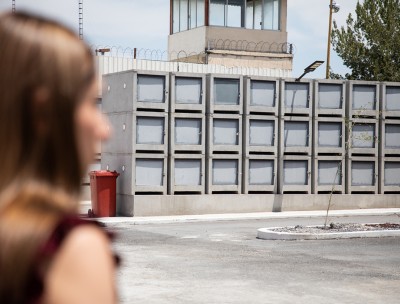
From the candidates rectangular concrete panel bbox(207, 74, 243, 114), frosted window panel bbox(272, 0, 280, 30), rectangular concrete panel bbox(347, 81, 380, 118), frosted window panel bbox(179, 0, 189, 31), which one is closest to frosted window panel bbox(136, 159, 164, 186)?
rectangular concrete panel bbox(207, 74, 243, 114)

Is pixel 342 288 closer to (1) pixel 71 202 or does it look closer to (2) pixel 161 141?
(1) pixel 71 202

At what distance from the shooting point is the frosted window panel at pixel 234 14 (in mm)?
47906

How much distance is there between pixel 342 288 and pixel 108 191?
1145 centimetres

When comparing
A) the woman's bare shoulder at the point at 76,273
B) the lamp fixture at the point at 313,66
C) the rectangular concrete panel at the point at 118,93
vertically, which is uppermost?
the lamp fixture at the point at 313,66

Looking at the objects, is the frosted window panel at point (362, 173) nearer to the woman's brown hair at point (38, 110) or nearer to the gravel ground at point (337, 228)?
the gravel ground at point (337, 228)

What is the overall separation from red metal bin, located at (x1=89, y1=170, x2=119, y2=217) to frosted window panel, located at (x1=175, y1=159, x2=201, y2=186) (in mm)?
1711

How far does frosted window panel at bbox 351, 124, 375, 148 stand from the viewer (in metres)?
24.6

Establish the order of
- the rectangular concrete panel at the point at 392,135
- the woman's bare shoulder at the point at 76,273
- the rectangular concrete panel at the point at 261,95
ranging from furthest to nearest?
1. the rectangular concrete panel at the point at 392,135
2. the rectangular concrete panel at the point at 261,95
3. the woman's bare shoulder at the point at 76,273

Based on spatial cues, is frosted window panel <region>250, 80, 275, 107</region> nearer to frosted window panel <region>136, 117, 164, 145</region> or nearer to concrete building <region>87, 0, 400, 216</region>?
concrete building <region>87, 0, 400, 216</region>

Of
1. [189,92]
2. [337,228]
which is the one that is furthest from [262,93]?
[337,228]

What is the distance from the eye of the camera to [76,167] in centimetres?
130

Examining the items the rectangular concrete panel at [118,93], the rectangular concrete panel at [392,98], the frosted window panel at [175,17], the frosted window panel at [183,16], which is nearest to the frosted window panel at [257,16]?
the frosted window panel at [183,16]

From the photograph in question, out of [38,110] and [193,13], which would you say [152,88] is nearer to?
[38,110]

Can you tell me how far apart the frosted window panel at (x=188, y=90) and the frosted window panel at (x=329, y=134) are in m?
3.72
